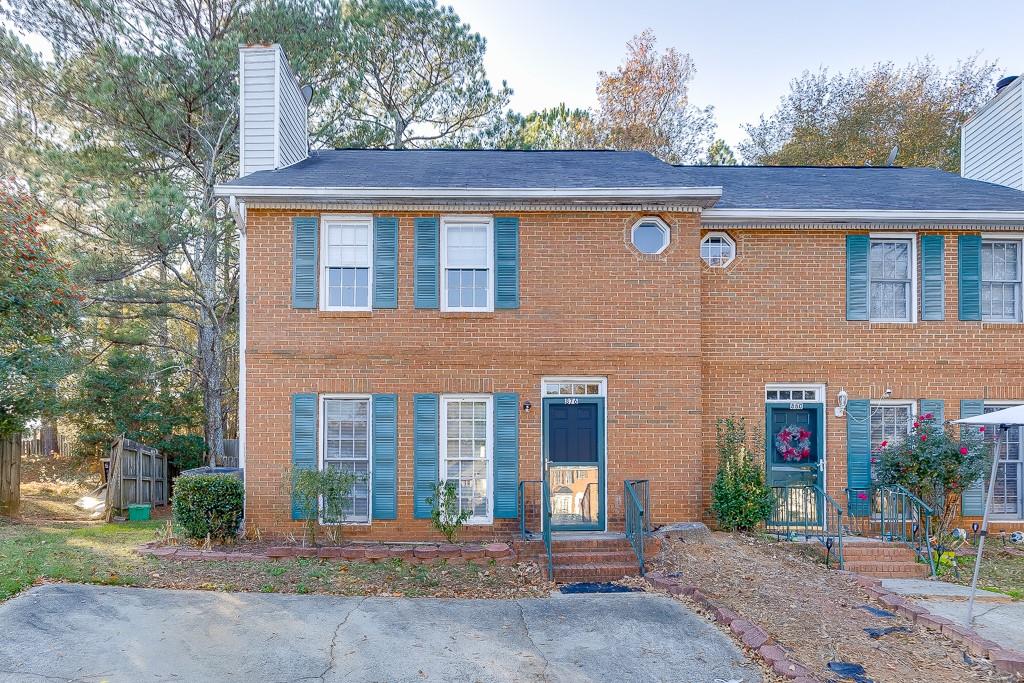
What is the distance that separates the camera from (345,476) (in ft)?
27.5

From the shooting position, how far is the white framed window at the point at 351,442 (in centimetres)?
889

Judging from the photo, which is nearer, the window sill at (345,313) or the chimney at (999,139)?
the window sill at (345,313)

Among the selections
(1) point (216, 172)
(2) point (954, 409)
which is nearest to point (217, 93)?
(1) point (216, 172)

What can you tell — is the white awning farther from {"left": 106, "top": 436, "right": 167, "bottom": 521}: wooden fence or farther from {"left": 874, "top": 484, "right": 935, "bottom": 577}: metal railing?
{"left": 106, "top": 436, "right": 167, "bottom": 521}: wooden fence

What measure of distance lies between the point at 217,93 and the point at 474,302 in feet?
34.4

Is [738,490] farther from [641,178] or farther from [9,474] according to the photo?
[9,474]

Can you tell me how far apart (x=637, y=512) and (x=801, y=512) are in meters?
3.23

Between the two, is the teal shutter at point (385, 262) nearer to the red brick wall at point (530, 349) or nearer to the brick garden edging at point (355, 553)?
the red brick wall at point (530, 349)

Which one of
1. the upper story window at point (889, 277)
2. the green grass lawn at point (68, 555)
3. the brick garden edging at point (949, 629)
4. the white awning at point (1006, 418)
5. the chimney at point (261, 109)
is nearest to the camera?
the brick garden edging at point (949, 629)

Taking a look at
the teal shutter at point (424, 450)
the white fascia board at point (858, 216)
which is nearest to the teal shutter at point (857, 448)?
the white fascia board at point (858, 216)

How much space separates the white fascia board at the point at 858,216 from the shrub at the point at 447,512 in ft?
18.6

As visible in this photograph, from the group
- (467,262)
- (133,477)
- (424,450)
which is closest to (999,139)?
(467,262)

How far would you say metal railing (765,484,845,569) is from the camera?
909 centimetres

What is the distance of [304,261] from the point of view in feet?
29.3
